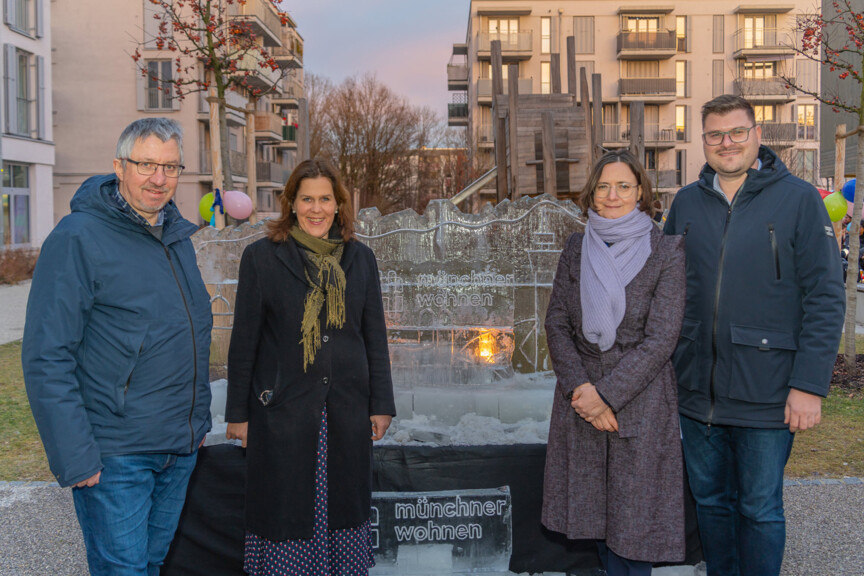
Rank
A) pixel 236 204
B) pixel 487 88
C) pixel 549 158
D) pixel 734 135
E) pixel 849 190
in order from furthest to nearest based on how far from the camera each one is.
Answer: pixel 487 88 → pixel 236 204 → pixel 849 190 → pixel 549 158 → pixel 734 135

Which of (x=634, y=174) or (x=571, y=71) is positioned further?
(x=571, y=71)

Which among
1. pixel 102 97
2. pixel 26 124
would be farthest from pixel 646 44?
Result: pixel 26 124

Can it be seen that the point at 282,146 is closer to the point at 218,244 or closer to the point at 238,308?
the point at 218,244

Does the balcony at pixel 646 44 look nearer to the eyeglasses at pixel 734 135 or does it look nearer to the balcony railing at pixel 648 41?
the balcony railing at pixel 648 41

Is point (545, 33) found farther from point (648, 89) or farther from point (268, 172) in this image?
point (268, 172)

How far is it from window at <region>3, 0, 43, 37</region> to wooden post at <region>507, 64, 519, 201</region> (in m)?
19.9

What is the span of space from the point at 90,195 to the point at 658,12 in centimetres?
4193

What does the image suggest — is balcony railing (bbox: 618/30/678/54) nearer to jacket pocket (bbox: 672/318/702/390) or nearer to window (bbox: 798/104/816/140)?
window (bbox: 798/104/816/140)

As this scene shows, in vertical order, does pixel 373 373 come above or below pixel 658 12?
below

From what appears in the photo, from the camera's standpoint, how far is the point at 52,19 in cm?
3052

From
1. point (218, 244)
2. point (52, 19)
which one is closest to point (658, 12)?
point (52, 19)

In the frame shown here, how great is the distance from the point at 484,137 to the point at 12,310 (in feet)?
86.0

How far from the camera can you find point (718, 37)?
4003 centimetres

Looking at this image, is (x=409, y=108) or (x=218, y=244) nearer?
(x=218, y=244)
